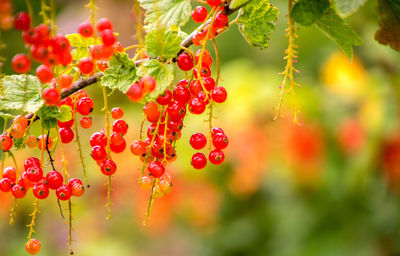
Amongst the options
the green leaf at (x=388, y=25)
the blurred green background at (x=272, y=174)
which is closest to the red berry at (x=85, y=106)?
the green leaf at (x=388, y=25)

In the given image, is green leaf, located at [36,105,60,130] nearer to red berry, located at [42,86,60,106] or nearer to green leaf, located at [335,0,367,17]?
red berry, located at [42,86,60,106]

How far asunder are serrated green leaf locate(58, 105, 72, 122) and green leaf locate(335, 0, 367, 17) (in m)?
0.34

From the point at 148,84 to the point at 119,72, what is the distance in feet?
0.22

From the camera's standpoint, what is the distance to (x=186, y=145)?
2037mm

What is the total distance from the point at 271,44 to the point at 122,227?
1.45 metres

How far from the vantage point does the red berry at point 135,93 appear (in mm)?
481

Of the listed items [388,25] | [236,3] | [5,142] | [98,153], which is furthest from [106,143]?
[388,25]

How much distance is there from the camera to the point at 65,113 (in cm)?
57

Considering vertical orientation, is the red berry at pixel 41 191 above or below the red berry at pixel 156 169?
below

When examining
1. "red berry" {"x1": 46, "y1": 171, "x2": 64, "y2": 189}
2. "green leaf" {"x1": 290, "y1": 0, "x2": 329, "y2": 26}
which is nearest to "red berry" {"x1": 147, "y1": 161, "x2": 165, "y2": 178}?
"red berry" {"x1": 46, "y1": 171, "x2": 64, "y2": 189}

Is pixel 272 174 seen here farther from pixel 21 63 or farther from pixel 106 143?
pixel 21 63

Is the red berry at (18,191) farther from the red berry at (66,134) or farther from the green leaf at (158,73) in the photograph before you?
the green leaf at (158,73)

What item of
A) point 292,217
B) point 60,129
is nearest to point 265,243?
point 292,217

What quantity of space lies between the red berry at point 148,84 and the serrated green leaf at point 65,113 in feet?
0.42
